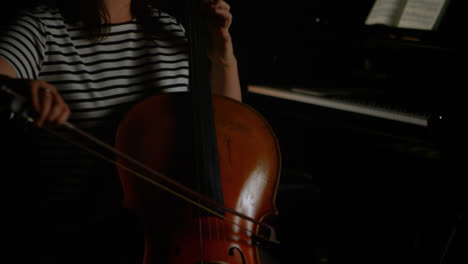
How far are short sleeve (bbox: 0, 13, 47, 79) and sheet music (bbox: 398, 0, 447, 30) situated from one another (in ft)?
4.55

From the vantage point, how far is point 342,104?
1.33m

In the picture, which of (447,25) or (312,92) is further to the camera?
(312,92)

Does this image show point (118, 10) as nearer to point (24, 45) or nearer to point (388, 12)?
point (24, 45)

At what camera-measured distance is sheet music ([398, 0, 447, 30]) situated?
134 centimetres

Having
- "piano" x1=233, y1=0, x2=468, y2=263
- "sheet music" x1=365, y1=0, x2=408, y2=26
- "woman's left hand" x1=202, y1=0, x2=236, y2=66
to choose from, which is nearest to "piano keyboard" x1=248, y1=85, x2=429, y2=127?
"piano" x1=233, y1=0, x2=468, y2=263

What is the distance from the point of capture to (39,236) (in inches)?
29.1

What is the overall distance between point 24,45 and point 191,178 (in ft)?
1.50

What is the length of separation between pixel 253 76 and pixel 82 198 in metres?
1.09

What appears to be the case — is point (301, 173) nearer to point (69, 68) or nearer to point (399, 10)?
point (399, 10)

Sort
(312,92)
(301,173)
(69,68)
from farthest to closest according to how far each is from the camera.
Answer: (301,173), (312,92), (69,68)

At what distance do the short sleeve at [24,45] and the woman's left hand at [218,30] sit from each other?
414mm

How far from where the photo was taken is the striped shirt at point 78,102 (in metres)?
0.75

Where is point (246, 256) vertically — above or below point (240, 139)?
below

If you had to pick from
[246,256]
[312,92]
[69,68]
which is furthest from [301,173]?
[69,68]
